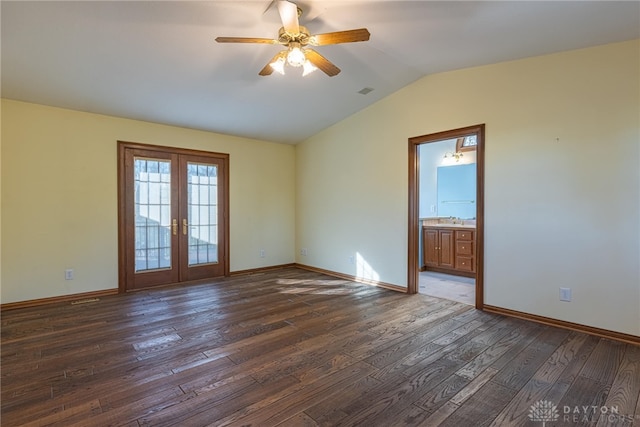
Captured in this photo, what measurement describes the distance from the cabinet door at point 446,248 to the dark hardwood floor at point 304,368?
6.54 ft

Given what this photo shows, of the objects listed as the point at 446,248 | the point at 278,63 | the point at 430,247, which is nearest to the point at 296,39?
the point at 278,63

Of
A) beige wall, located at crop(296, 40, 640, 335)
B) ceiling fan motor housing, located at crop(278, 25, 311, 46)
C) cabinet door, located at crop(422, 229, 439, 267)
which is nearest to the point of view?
ceiling fan motor housing, located at crop(278, 25, 311, 46)

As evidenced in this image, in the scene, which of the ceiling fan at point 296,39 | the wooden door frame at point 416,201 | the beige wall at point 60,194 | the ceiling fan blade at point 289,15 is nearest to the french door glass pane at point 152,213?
the beige wall at point 60,194

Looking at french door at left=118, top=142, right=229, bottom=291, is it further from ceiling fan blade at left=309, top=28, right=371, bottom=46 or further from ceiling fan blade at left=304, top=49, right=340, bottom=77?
ceiling fan blade at left=309, top=28, right=371, bottom=46

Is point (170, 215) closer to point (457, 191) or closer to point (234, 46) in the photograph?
point (234, 46)

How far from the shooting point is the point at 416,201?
4547 millimetres

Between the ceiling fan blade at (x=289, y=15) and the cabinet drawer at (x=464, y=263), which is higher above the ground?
the ceiling fan blade at (x=289, y=15)

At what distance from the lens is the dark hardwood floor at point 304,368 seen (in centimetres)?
190

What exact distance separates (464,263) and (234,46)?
488 cm

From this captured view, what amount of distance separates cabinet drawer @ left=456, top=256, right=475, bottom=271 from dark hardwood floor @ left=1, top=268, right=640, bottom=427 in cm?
182

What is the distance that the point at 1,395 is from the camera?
2076 millimetres

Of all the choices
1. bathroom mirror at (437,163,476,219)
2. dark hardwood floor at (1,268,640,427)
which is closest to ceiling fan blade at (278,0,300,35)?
dark hardwood floor at (1,268,640,427)

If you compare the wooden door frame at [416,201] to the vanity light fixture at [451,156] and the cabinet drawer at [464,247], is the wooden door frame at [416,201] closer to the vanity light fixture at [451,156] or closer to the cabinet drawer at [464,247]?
the cabinet drawer at [464,247]

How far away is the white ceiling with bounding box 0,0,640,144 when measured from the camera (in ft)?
8.38
